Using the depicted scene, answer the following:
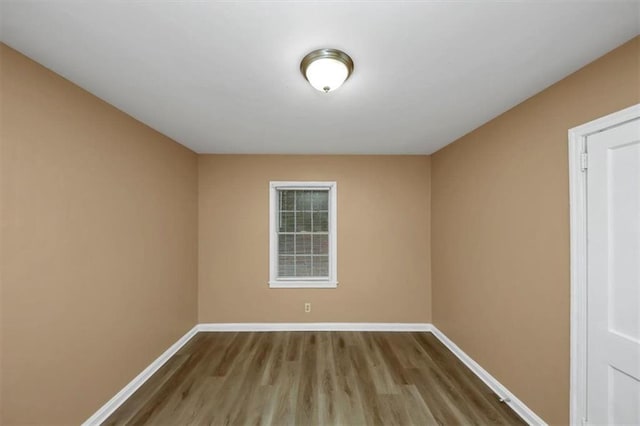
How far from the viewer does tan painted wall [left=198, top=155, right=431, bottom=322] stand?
3604mm

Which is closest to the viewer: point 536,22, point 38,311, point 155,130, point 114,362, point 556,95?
point 536,22

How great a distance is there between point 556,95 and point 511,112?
0.39 m

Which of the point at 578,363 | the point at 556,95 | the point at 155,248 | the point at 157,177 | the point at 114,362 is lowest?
the point at 114,362

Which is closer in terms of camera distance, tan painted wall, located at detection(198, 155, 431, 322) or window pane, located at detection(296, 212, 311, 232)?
tan painted wall, located at detection(198, 155, 431, 322)

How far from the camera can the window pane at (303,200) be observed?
150 inches

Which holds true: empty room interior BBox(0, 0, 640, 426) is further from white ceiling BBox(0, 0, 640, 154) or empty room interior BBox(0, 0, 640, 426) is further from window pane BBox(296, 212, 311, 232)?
window pane BBox(296, 212, 311, 232)

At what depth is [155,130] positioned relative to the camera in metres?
2.69

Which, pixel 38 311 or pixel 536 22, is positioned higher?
pixel 536 22

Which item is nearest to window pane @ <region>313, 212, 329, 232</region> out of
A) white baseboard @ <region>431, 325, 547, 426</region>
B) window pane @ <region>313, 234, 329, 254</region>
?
window pane @ <region>313, 234, 329, 254</region>

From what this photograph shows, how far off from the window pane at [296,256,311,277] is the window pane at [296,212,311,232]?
416 millimetres

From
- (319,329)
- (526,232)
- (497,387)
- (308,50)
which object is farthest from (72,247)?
(497,387)

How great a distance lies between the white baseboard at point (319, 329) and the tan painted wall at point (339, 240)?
82 mm

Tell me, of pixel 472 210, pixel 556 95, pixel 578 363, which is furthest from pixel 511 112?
pixel 578 363

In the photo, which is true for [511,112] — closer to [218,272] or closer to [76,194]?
[76,194]
